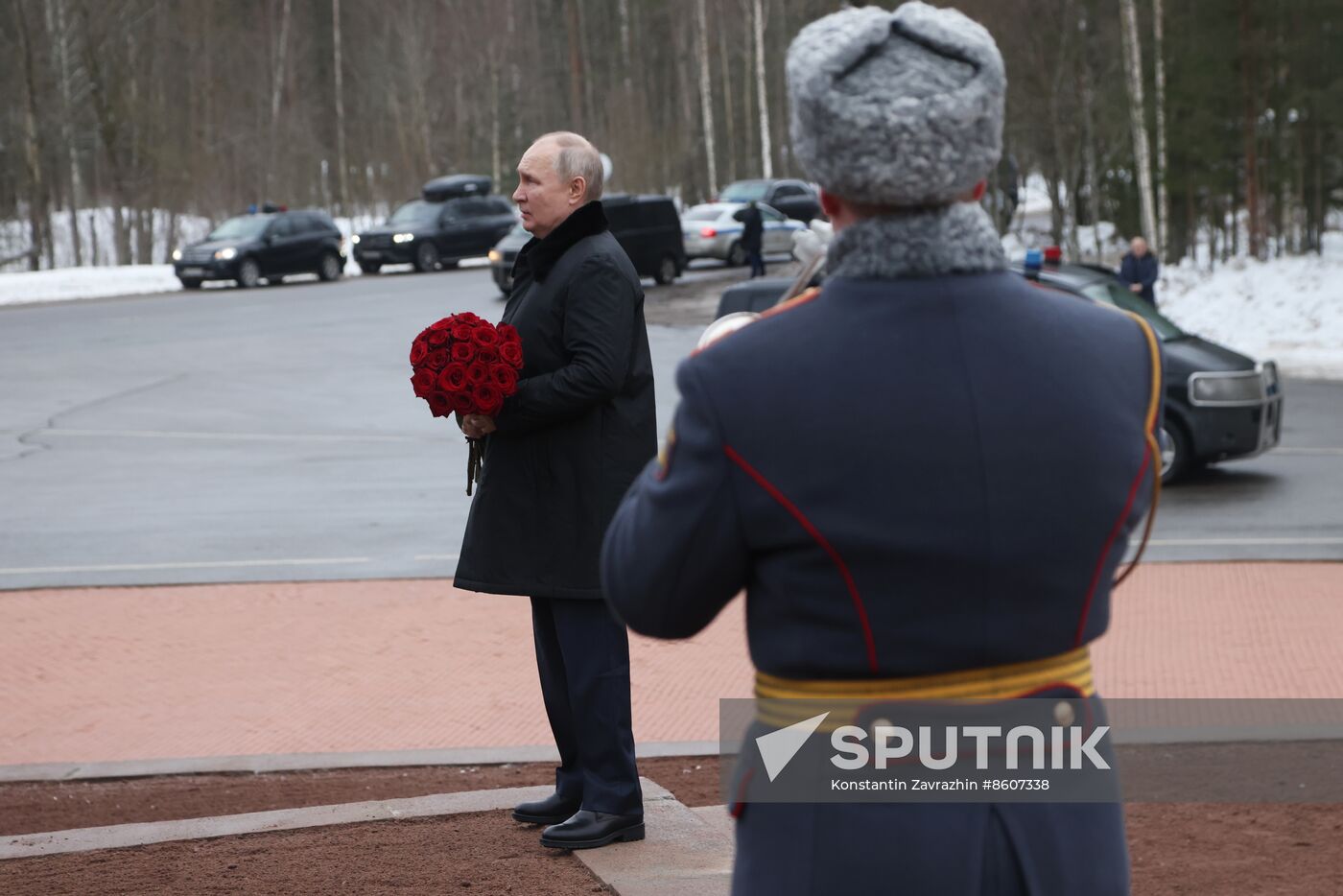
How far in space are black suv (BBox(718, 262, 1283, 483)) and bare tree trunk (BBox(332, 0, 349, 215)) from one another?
172 feet

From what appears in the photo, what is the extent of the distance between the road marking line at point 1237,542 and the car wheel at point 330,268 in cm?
2905

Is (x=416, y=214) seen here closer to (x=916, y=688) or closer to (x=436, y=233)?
(x=436, y=233)

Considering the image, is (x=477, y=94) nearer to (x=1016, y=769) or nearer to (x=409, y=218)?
(x=409, y=218)

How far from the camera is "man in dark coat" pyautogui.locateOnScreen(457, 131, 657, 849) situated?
15.3 feet

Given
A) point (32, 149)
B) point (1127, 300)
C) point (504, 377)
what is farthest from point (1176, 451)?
point (32, 149)

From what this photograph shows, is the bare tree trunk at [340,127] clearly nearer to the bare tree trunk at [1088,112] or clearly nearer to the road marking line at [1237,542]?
the bare tree trunk at [1088,112]

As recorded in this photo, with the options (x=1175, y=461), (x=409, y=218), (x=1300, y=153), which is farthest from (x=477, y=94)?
(x=1175, y=461)

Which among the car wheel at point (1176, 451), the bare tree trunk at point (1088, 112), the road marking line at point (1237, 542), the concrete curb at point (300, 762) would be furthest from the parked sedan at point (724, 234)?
the concrete curb at point (300, 762)

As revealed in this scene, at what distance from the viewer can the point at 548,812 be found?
495 centimetres

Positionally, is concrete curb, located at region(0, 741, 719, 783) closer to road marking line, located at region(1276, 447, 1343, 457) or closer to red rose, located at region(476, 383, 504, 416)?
red rose, located at region(476, 383, 504, 416)

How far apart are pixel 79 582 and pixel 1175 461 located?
7.90 metres

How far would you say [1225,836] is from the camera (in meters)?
5.07

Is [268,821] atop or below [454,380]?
below

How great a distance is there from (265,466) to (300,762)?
8.27 meters
